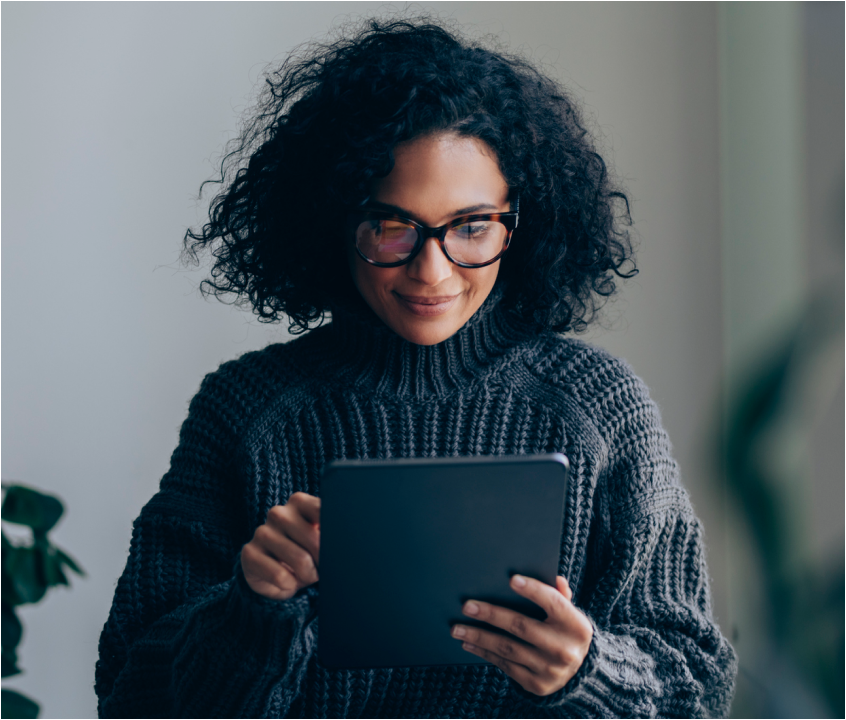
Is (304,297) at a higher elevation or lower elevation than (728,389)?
higher

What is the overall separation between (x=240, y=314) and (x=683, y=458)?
1.05m

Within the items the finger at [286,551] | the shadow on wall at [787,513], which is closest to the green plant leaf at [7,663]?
the finger at [286,551]

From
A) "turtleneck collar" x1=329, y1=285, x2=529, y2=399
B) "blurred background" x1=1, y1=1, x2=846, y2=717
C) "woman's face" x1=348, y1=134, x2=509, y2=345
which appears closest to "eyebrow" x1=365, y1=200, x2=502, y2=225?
"woman's face" x1=348, y1=134, x2=509, y2=345

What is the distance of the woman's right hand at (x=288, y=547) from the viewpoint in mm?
707

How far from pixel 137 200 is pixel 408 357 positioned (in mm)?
877

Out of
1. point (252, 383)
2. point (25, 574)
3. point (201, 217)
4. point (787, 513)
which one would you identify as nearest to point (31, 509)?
point (25, 574)

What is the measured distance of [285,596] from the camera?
745 mm

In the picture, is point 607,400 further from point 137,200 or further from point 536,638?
point 137,200

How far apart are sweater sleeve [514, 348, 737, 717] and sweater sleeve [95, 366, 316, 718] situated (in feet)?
1.08

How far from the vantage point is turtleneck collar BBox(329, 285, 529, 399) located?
39.2 inches

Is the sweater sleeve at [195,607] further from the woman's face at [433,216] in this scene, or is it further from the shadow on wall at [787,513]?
the shadow on wall at [787,513]

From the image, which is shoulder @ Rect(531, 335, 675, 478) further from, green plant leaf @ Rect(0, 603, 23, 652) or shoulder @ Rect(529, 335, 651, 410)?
green plant leaf @ Rect(0, 603, 23, 652)

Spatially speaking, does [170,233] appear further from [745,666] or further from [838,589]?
[745,666]

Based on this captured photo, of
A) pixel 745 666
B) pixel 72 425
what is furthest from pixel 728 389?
pixel 72 425
